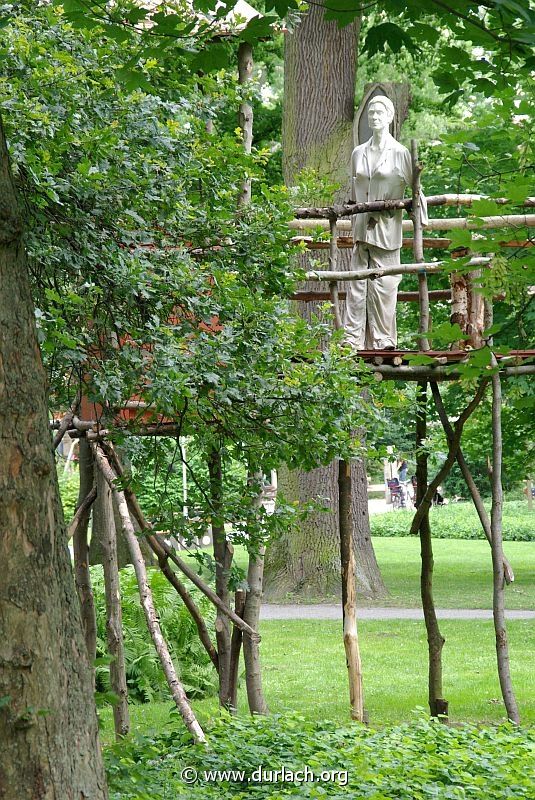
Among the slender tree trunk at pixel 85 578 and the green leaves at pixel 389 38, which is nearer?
the green leaves at pixel 389 38

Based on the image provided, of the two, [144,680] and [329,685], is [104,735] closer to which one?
[144,680]

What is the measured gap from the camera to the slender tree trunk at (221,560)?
6867mm

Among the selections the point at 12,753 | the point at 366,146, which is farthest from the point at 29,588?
the point at 366,146

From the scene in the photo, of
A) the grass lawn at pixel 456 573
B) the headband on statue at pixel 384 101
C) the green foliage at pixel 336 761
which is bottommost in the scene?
the grass lawn at pixel 456 573

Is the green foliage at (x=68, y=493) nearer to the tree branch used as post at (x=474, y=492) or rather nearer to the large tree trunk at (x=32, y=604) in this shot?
the tree branch used as post at (x=474, y=492)

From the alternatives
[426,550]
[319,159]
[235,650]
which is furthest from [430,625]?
[319,159]

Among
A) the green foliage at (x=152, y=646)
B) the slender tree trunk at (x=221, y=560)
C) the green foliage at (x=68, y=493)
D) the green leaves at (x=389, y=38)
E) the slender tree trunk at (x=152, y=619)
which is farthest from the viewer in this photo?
the green foliage at (x=68, y=493)

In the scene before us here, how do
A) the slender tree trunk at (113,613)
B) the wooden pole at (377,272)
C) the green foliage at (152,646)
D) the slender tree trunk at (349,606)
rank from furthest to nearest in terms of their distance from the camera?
the green foliage at (152,646) → the slender tree trunk at (349,606) → the wooden pole at (377,272) → the slender tree trunk at (113,613)

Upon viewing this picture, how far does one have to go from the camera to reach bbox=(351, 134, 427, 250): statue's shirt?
31.2 feet

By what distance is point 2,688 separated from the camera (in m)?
3.25

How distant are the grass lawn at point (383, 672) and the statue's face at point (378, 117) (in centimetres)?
535

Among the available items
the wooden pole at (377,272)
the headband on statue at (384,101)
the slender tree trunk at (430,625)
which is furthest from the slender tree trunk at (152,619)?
the headband on statue at (384,101)

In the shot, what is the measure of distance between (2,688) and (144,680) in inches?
325

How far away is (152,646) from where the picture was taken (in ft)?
37.7
